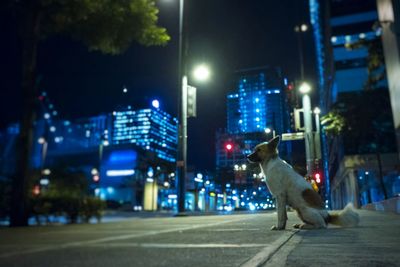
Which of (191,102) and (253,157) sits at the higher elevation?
(191,102)

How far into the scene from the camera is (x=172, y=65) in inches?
805

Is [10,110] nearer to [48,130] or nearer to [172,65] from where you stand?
[172,65]

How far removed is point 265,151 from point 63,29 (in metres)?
8.60

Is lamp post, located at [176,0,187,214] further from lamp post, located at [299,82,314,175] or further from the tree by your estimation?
lamp post, located at [299,82,314,175]

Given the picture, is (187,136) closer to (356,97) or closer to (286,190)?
(286,190)

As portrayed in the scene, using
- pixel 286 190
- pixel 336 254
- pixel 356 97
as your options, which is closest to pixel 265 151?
pixel 286 190

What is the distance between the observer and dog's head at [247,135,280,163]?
16.8ft

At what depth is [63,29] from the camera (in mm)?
11398

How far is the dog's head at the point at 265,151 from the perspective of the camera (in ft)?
16.8

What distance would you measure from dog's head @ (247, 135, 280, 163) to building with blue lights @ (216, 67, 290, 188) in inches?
18.7

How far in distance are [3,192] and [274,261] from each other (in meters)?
11.0

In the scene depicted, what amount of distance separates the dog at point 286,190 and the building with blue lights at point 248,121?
0.54m

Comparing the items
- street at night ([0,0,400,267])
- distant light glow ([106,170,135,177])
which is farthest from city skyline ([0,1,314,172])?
distant light glow ([106,170,135,177])

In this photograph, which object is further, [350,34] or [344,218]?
[350,34]
